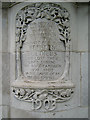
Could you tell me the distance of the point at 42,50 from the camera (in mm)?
2607

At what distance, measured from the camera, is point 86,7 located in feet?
9.15

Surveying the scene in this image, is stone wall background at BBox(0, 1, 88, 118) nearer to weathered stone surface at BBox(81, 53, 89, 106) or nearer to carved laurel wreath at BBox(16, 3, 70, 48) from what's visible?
weathered stone surface at BBox(81, 53, 89, 106)

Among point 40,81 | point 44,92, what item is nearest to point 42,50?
point 40,81

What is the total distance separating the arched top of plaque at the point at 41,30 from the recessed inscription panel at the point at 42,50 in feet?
0.05

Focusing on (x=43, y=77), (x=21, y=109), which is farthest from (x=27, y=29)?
(x=21, y=109)

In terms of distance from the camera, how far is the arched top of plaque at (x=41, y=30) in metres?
2.60

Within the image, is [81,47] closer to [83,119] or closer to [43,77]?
[43,77]

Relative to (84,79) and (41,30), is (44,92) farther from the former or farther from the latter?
(41,30)

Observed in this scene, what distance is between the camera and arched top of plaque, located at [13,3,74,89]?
2.60m

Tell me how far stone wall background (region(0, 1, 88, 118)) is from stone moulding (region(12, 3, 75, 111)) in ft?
0.38

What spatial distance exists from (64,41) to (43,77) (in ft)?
2.12

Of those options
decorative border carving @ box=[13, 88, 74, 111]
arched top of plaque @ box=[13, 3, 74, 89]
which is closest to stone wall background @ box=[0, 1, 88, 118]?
arched top of plaque @ box=[13, 3, 74, 89]

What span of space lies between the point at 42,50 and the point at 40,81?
0.47 meters

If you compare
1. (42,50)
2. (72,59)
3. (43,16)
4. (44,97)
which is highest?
(43,16)
